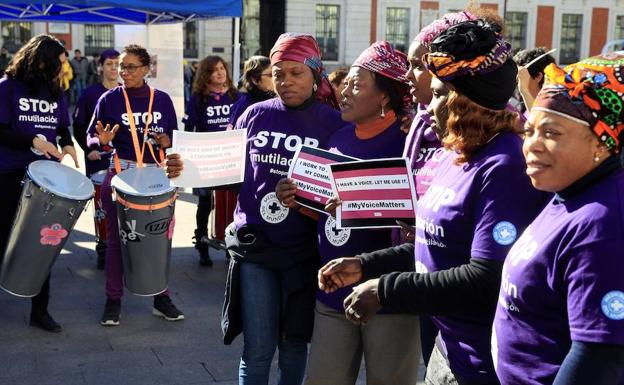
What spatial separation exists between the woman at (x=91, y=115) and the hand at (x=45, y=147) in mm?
1187

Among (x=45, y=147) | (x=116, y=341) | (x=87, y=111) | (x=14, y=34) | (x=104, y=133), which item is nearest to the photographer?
(x=116, y=341)

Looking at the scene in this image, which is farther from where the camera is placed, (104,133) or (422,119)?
(104,133)

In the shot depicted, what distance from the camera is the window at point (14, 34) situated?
119 feet

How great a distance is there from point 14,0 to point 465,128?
577cm

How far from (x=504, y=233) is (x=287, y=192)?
1249 mm

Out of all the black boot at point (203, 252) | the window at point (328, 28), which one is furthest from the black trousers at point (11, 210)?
the window at point (328, 28)

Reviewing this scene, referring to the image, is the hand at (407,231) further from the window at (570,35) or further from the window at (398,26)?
the window at (570,35)

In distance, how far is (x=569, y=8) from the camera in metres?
46.8

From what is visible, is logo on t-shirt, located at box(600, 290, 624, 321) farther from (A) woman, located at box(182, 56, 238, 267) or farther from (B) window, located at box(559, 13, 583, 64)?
(B) window, located at box(559, 13, 583, 64)

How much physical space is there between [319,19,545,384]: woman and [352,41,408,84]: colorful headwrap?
2.42 feet

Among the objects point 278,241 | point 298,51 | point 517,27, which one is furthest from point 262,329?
point 517,27

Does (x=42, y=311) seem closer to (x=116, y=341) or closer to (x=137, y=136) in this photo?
(x=116, y=341)

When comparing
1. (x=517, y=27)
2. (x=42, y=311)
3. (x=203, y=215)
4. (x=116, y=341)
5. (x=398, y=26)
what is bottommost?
(x=116, y=341)

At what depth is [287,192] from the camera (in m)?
2.98
